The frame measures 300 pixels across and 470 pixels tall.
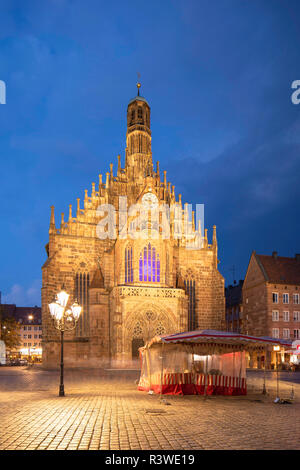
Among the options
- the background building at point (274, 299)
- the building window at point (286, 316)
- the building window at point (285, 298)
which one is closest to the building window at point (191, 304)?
the background building at point (274, 299)

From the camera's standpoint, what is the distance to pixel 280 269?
53688 mm

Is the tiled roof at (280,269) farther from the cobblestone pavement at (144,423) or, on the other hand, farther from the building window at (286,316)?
the cobblestone pavement at (144,423)

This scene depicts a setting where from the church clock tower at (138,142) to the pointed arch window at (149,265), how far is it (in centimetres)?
1140

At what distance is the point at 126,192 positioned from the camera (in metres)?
50.2

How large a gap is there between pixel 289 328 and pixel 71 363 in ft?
81.9

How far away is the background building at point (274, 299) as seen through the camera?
50938 millimetres

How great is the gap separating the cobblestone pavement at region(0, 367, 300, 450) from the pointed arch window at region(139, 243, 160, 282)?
2663 cm

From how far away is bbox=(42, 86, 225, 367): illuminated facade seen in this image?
4169 cm

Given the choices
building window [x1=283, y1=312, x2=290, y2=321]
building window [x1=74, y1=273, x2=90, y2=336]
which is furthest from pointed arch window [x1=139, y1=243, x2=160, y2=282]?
building window [x1=283, y1=312, x2=290, y2=321]

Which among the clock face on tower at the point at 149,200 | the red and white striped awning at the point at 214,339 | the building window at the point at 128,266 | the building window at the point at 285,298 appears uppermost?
the clock face on tower at the point at 149,200

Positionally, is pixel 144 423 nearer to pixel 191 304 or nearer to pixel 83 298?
pixel 83 298

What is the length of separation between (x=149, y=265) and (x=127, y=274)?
2364 mm

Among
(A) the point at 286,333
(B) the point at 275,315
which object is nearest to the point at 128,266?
(B) the point at 275,315
